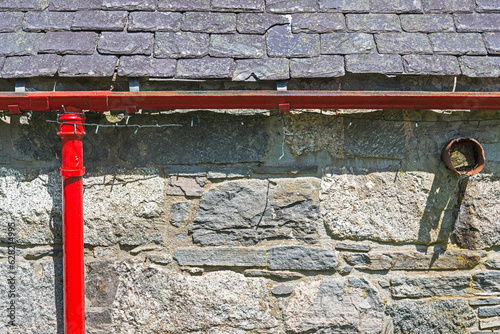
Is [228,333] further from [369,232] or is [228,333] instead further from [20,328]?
[20,328]

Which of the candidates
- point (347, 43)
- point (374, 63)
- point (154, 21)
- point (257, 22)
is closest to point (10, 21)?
point (154, 21)

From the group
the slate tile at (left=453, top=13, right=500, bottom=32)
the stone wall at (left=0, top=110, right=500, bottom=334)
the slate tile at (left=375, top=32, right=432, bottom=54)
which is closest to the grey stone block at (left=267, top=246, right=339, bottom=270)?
the stone wall at (left=0, top=110, right=500, bottom=334)

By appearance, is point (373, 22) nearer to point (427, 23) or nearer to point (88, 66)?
point (427, 23)

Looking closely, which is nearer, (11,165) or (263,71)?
(263,71)

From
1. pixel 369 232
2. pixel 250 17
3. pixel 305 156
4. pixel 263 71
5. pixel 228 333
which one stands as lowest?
pixel 228 333

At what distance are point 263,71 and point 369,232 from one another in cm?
123

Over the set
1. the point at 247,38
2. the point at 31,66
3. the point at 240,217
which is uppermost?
the point at 247,38

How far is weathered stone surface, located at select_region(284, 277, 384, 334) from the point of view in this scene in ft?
8.79

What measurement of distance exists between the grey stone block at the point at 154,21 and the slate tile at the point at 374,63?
3.56ft

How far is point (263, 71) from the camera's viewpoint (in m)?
2.47

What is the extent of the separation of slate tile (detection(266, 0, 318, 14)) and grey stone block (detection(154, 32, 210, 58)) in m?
0.49

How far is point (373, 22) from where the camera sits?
2658mm

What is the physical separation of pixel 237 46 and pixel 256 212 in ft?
3.42

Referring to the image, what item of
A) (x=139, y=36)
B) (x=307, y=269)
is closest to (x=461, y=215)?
(x=307, y=269)
